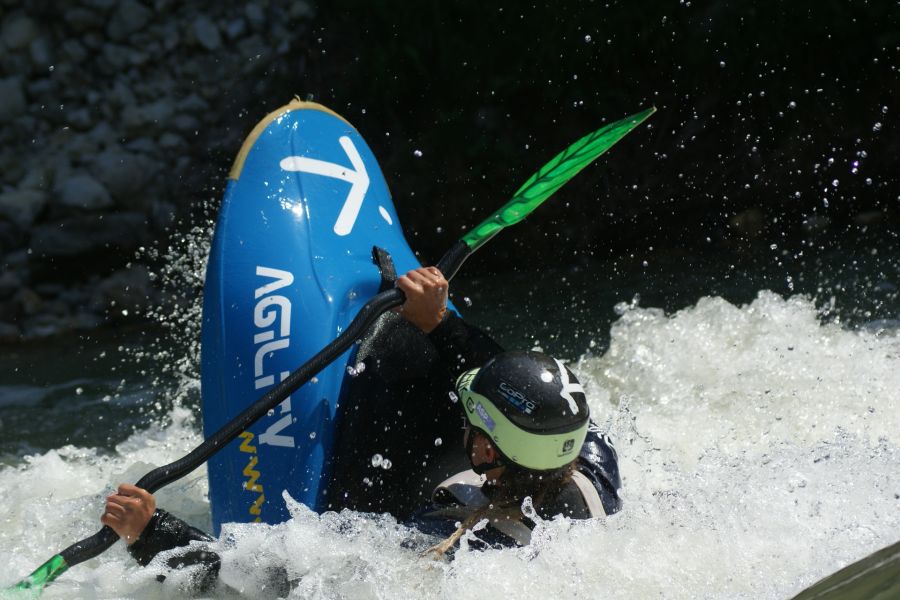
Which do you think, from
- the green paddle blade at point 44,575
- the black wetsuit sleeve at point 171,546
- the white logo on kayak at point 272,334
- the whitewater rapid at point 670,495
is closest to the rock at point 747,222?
the whitewater rapid at point 670,495

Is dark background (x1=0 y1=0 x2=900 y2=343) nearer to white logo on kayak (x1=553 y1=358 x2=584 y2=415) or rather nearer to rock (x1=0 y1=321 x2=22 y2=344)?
rock (x1=0 y1=321 x2=22 y2=344)

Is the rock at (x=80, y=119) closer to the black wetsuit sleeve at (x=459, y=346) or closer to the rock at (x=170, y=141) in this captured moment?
the rock at (x=170, y=141)

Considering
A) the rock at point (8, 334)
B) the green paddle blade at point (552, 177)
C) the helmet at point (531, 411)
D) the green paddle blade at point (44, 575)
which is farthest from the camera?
Result: the rock at point (8, 334)

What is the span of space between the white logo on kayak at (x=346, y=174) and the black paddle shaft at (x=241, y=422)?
1.63 feet

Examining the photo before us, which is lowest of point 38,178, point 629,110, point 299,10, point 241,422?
point 629,110

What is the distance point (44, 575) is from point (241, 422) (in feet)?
2.08

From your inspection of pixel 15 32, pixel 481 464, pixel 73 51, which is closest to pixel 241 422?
pixel 481 464

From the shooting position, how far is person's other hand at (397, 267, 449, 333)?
3016 mm

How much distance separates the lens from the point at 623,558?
8.34ft

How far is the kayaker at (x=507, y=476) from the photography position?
2430 millimetres

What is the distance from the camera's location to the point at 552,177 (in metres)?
3.73

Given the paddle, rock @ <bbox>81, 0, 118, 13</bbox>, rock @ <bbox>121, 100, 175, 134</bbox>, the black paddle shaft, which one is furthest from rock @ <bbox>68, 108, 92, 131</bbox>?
the black paddle shaft

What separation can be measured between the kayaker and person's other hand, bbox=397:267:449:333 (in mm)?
383

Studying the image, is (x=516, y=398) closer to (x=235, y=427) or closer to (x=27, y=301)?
(x=235, y=427)
